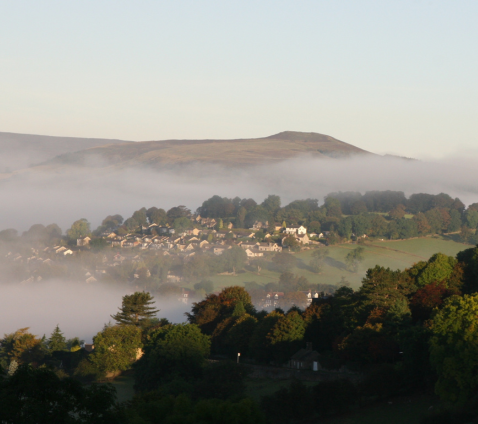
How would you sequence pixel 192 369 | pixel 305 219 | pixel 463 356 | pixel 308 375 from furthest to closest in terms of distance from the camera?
pixel 305 219 → pixel 192 369 → pixel 308 375 → pixel 463 356

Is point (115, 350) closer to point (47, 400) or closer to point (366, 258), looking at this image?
point (47, 400)

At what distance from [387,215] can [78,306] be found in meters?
74.5

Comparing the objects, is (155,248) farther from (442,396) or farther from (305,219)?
(442,396)

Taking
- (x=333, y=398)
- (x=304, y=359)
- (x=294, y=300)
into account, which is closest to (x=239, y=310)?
(x=304, y=359)

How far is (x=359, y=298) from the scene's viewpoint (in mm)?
52406

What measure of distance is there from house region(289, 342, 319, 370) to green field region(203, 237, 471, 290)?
230ft

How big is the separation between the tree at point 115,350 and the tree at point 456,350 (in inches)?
1123

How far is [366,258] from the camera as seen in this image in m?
131

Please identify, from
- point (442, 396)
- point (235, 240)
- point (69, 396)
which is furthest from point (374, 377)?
point (235, 240)

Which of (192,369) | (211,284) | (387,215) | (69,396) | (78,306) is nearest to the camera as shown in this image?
(69,396)

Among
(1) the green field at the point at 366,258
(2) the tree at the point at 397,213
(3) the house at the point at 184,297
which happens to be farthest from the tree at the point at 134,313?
(2) the tree at the point at 397,213

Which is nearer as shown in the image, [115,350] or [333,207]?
[115,350]

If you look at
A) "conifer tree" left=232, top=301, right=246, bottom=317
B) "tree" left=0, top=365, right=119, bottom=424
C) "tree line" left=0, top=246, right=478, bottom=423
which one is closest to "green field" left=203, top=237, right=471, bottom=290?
"tree line" left=0, top=246, right=478, bottom=423

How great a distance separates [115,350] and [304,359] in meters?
17.0
